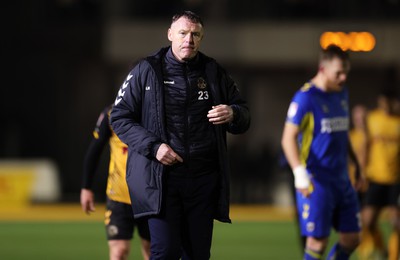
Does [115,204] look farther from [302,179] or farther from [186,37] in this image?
[186,37]

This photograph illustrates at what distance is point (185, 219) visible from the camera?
8047 mm

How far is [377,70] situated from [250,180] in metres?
6.81

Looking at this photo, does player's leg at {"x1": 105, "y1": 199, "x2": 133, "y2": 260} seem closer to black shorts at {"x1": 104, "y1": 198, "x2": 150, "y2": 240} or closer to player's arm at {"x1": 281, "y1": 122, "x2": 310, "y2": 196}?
black shorts at {"x1": 104, "y1": 198, "x2": 150, "y2": 240}

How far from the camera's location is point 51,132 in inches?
1336

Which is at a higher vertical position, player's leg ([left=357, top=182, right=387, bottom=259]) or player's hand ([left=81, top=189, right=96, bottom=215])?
player's hand ([left=81, top=189, right=96, bottom=215])

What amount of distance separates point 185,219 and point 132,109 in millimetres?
858

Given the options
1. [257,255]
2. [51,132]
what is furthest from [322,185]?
[51,132]

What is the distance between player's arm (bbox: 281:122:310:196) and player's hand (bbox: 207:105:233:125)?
192 cm

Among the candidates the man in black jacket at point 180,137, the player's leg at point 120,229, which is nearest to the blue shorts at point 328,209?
the player's leg at point 120,229

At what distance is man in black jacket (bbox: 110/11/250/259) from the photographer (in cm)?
789

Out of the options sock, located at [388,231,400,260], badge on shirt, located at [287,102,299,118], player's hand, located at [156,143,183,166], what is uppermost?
badge on shirt, located at [287,102,299,118]

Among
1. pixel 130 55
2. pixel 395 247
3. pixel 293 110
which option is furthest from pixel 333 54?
pixel 130 55

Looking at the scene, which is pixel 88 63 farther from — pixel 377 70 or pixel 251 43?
pixel 377 70

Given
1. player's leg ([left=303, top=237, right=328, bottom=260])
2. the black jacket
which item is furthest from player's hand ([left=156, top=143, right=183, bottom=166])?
player's leg ([left=303, top=237, right=328, bottom=260])
